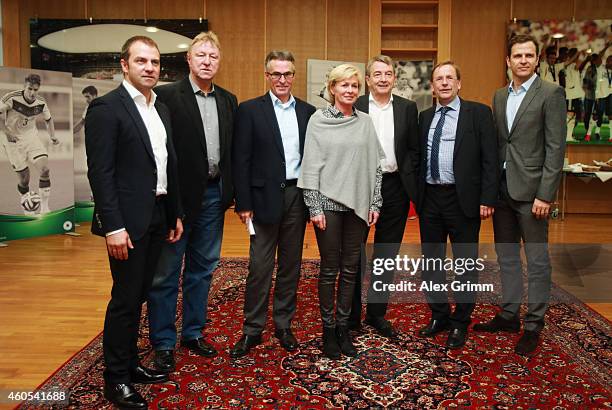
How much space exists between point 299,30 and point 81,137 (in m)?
3.56

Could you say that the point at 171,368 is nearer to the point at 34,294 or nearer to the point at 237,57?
the point at 34,294

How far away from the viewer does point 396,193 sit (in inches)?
130

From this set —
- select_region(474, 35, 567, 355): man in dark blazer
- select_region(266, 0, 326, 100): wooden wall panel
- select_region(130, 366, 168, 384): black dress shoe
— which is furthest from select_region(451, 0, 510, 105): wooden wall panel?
select_region(130, 366, 168, 384): black dress shoe

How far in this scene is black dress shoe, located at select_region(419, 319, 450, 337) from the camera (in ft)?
11.0

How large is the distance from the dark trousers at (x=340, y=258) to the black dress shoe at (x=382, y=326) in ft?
1.20

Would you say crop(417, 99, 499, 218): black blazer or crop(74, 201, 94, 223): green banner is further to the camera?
crop(74, 201, 94, 223): green banner

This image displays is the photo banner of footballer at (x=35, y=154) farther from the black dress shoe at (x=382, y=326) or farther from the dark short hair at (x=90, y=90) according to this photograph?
the black dress shoe at (x=382, y=326)

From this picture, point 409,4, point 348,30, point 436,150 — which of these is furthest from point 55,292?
point 409,4

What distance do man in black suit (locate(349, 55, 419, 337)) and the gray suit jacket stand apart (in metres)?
0.55

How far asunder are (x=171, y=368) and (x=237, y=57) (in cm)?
650

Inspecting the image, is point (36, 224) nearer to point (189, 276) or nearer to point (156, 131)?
point (189, 276)

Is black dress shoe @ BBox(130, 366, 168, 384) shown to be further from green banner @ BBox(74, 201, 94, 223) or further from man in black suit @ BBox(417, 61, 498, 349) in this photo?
green banner @ BBox(74, 201, 94, 223)

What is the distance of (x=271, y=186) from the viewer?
2.99 meters

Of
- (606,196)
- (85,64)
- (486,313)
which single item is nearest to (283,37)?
(85,64)
